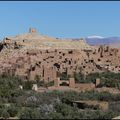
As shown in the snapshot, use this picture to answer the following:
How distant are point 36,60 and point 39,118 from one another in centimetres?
4863

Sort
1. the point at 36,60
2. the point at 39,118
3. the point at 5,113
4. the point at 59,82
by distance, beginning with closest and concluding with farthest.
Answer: the point at 39,118
the point at 5,113
the point at 59,82
the point at 36,60

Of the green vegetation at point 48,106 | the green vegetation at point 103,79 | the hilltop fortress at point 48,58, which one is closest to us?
the green vegetation at point 48,106

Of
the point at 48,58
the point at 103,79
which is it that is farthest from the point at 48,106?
the point at 48,58

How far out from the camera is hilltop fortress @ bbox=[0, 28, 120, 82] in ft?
181

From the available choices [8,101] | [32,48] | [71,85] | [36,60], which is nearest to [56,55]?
[36,60]

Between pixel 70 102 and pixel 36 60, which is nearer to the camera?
pixel 70 102

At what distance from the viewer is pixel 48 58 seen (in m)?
67.2

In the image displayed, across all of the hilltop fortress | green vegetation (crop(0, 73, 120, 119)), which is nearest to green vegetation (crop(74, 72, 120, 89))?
green vegetation (crop(0, 73, 120, 119))

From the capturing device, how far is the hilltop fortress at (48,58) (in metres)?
55.3

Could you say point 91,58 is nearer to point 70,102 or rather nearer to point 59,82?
point 59,82

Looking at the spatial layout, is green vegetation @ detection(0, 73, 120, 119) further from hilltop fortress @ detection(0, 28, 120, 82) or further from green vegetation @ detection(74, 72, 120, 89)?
hilltop fortress @ detection(0, 28, 120, 82)

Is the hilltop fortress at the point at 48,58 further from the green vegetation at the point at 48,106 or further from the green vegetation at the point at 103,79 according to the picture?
the green vegetation at the point at 48,106

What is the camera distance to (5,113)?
869 inches

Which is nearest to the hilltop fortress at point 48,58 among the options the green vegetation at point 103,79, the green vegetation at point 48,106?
the green vegetation at point 103,79
